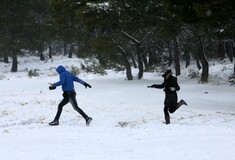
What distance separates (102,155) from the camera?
24.1 ft

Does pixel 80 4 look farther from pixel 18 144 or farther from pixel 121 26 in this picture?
pixel 18 144

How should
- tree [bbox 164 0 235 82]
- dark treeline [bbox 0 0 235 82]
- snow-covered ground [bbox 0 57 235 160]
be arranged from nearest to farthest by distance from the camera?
snow-covered ground [bbox 0 57 235 160] < tree [bbox 164 0 235 82] < dark treeline [bbox 0 0 235 82]

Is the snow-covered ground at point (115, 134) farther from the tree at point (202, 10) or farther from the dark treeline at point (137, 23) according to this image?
the dark treeline at point (137, 23)

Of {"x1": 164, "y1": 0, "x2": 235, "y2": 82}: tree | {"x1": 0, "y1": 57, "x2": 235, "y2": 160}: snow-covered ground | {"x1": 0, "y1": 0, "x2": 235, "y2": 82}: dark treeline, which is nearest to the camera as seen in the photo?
{"x1": 0, "y1": 57, "x2": 235, "y2": 160}: snow-covered ground

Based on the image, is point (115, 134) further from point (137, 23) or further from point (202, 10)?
point (137, 23)

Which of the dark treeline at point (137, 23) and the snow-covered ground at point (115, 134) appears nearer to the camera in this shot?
the snow-covered ground at point (115, 134)

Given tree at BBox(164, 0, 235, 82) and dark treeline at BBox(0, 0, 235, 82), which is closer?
tree at BBox(164, 0, 235, 82)

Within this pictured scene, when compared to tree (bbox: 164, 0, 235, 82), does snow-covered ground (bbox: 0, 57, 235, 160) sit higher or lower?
lower

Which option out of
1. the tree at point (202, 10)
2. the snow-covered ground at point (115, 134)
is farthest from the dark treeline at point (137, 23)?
the snow-covered ground at point (115, 134)

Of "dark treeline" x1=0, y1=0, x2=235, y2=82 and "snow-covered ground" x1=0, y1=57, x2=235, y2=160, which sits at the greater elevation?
"dark treeline" x1=0, y1=0, x2=235, y2=82

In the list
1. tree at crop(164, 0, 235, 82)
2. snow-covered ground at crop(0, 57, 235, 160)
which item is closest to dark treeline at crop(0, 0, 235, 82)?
tree at crop(164, 0, 235, 82)

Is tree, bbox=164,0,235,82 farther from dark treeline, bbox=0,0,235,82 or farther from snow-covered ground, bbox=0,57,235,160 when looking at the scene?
snow-covered ground, bbox=0,57,235,160

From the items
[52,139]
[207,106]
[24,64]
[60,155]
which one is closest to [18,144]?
[52,139]

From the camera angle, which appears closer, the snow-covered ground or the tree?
the snow-covered ground
